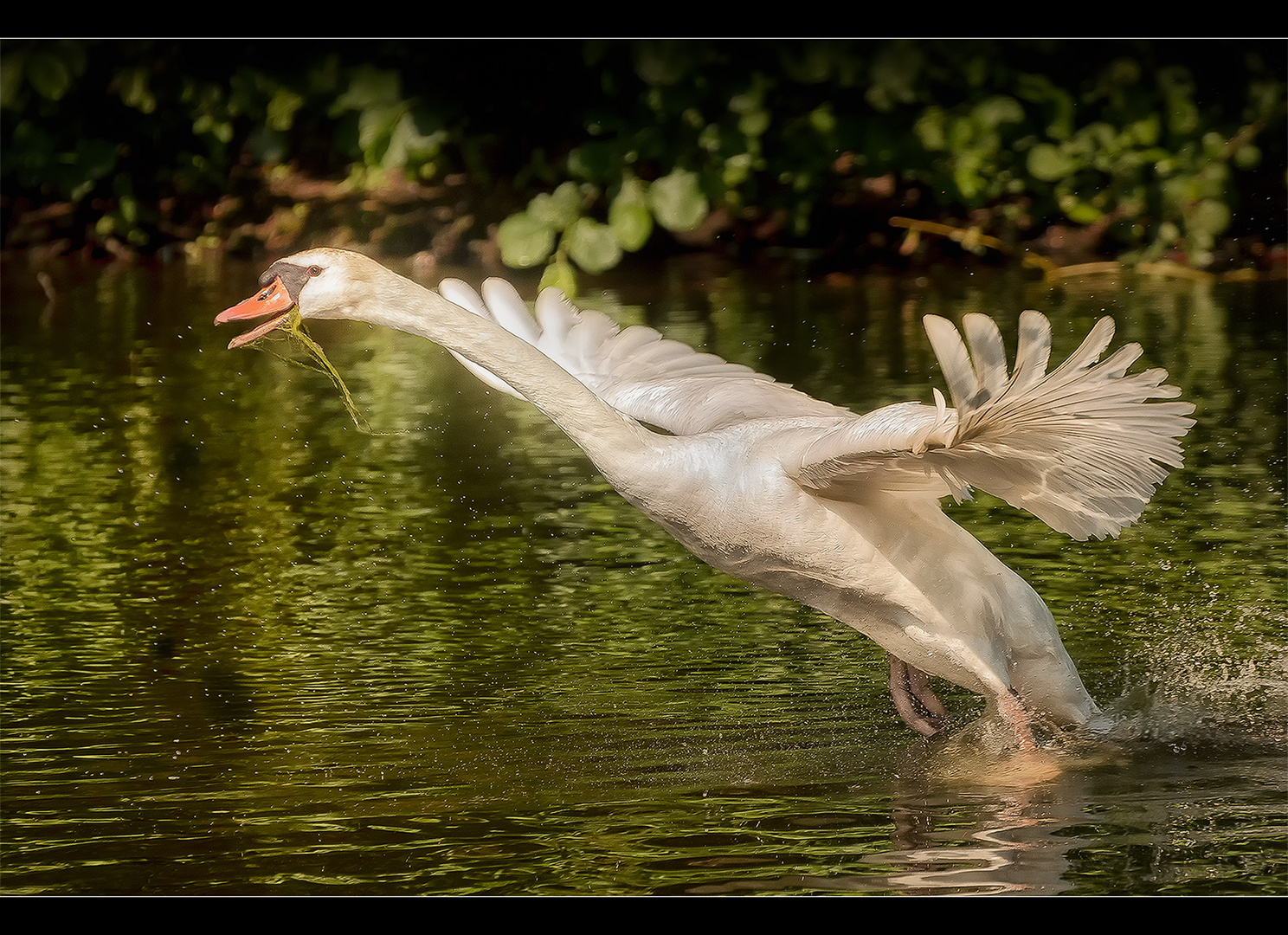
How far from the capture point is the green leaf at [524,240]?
33.1 feet

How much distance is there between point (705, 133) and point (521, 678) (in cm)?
722

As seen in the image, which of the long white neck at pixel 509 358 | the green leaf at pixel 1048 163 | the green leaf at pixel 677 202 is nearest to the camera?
the long white neck at pixel 509 358

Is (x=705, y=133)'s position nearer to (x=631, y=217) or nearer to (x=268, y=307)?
(x=631, y=217)

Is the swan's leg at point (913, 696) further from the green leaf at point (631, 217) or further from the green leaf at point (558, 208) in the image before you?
the green leaf at point (631, 217)

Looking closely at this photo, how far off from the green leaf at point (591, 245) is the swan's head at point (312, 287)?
19.0 ft

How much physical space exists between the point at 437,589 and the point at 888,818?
86.6 inches

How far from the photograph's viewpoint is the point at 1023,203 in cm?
1245

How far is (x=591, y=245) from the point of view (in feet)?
33.7

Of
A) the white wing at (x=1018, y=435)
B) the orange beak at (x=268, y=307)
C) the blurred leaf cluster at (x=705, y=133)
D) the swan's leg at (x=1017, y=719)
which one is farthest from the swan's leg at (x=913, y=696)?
the blurred leaf cluster at (x=705, y=133)

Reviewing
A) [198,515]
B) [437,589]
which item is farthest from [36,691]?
[198,515]

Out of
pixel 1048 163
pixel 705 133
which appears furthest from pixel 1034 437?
pixel 1048 163

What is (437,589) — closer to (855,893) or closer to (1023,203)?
(855,893)

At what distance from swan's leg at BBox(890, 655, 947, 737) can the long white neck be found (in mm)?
899

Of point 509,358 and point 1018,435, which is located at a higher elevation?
point 509,358
